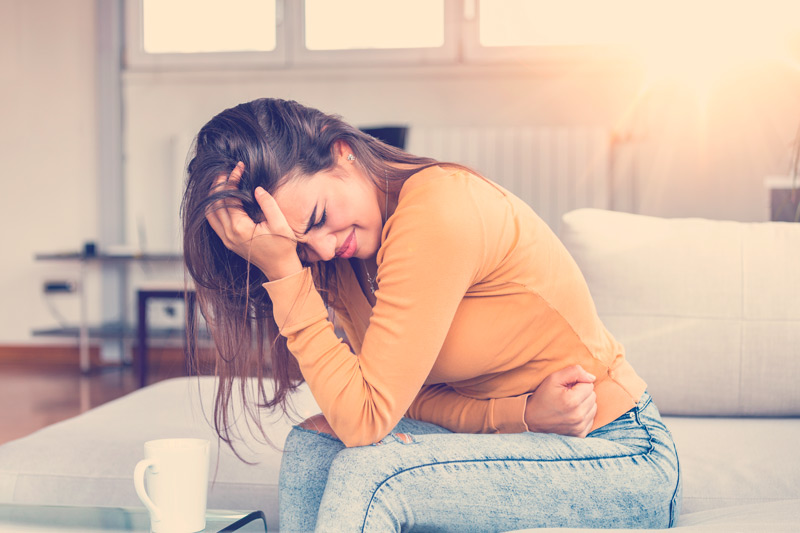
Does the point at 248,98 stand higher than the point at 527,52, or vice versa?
the point at 527,52

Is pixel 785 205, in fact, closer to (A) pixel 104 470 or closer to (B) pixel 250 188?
(B) pixel 250 188

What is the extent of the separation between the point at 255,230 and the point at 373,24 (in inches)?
129

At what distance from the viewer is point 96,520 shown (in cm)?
90

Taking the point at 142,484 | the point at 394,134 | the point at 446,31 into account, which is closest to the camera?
the point at 142,484

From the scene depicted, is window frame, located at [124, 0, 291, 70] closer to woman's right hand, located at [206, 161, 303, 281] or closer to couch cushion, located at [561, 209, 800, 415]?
couch cushion, located at [561, 209, 800, 415]

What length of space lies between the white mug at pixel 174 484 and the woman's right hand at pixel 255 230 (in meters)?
0.24

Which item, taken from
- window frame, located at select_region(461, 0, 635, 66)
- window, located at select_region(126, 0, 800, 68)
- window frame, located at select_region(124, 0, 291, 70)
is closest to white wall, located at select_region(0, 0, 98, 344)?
window frame, located at select_region(124, 0, 291, 70)

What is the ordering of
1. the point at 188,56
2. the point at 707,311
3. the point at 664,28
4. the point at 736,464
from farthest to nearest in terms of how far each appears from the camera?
the point at 188,56
the point at 664,28
the point at 707,311
the point at 736,464

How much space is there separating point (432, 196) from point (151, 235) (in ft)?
11.6

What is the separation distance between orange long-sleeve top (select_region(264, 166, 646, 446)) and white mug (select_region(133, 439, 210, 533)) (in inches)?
6.4

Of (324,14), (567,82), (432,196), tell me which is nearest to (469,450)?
(432,196)

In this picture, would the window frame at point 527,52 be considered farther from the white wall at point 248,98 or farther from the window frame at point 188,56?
the window frame at point 188,56

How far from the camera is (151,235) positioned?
162 inches

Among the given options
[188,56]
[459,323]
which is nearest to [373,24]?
[188,56]
